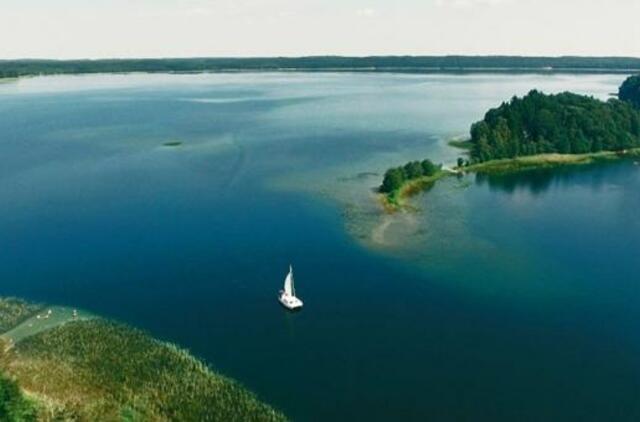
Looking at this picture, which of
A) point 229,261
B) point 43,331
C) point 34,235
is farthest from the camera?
point 34,235

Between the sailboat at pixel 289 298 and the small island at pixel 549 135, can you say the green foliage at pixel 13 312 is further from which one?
the small island at pixel 549 135

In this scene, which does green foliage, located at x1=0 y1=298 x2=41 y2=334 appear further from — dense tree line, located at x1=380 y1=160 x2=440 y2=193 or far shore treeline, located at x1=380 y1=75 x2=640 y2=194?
far shore treeline, located at x1=380 y1=75 x2=640 y2=194

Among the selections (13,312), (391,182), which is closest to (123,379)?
(13,312)

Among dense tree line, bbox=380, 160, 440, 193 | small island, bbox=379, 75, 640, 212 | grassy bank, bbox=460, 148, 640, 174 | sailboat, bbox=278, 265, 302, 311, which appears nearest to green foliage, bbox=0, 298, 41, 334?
sailboat, bbox=278, 265, 302, 311

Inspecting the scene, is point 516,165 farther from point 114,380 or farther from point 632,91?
point 114,380

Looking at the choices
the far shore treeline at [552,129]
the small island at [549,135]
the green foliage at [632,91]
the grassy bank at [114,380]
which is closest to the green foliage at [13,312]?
the grassy bank at [114,380]

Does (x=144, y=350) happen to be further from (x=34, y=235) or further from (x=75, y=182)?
(x=75, y=182)

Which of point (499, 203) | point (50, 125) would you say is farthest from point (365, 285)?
point (50, 125)
